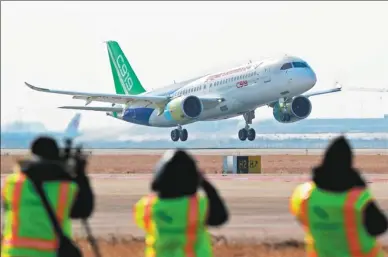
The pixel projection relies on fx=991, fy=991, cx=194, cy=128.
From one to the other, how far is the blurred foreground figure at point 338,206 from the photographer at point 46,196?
64.6 inches

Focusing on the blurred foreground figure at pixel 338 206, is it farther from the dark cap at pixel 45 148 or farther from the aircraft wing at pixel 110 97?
the aircraft wing at pixel 110 97

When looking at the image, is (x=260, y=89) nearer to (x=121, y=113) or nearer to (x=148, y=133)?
(x=121, y=113)

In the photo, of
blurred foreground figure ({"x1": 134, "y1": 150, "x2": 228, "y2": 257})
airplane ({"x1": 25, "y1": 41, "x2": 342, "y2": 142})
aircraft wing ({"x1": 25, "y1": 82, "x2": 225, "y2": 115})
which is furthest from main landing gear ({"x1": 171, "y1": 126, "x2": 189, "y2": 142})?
blurred foreground figure ({"x1": 134, "y1": 150, "x2": 228, "y2": 257})

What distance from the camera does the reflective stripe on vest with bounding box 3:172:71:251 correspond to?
24.4 feet

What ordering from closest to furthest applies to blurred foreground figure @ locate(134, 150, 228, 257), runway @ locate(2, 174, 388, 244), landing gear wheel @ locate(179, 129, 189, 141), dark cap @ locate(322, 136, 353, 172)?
dark cap @ locate(322, 136, 353, 172) < blurred foreground figure @ locate(134, 150, 228, 257) < runway @ locate(2, 174, 388, 244) < landing gear wheel @ locate(179, 129, 189, 141)

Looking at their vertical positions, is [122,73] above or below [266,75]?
above

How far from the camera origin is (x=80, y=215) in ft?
24.4

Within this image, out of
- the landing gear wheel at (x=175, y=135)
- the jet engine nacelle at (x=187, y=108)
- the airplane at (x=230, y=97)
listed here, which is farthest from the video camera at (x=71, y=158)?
the landing gear wheel at (x=175, y=135)

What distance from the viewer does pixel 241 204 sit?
994 inches

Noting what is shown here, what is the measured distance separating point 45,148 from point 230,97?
178 ft

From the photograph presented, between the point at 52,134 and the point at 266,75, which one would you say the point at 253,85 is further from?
the point at 52,134

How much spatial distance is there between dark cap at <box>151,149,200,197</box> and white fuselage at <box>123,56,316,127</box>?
50960mm

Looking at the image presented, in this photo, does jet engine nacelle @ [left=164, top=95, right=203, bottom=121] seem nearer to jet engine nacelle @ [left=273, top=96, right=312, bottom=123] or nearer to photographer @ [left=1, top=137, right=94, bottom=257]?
jet engine nacelle @ [left=273, top=96, right=312, bottom=123]

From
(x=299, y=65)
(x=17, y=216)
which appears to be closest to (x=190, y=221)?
(x=17, y=216)
